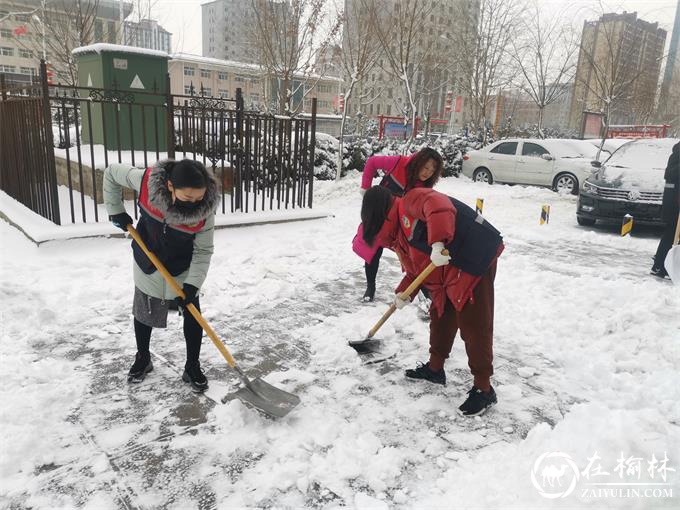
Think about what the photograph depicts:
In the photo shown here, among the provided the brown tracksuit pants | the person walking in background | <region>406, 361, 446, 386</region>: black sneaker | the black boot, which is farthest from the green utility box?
the person walking in background

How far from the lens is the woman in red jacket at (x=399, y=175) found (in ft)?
13.9

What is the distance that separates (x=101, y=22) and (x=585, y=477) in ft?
63.3

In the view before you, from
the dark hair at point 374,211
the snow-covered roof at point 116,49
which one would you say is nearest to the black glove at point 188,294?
the dark hair at point 374,211

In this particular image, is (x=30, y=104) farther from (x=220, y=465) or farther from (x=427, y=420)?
(x=427, y=420)

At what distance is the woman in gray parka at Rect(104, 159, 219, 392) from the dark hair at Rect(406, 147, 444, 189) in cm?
198

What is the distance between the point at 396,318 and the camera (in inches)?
179

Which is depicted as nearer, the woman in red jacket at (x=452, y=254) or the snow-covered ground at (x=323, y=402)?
the snow-covered ground at (x=323, y=402)

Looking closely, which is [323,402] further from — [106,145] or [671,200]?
[671,200]

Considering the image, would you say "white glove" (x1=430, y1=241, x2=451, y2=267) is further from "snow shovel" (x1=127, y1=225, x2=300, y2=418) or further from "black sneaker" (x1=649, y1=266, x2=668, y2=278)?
"black sneaker" (x1=649, y1=266, x2=668, y2=278)

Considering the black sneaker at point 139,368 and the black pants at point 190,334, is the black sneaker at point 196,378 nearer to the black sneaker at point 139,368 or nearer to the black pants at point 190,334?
the black pants at point 190,334

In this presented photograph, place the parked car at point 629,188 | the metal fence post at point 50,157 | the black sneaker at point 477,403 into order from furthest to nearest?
1. the parked car at point 629,188
2. the metal fence post at point 50,157
3. the black sneaker at point 477,403

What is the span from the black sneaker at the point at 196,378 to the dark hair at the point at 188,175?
1.22 m

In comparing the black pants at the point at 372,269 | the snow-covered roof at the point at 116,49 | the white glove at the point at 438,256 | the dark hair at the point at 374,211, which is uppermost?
the snow-covered roof at the point at 116,49

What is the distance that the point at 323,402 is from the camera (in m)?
3.12
